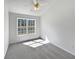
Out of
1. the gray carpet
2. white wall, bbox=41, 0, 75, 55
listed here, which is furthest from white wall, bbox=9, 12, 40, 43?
white wall, bbox=41, 0, 75, 55

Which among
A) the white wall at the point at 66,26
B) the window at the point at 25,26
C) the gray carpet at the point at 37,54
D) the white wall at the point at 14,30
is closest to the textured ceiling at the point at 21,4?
the white wall at the point at 14,30

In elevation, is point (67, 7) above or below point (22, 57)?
above

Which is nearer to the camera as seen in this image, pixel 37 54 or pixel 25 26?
pixel 37 54

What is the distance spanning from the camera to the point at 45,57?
3.08 m

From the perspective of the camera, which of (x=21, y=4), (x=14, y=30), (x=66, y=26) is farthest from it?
(x=14, y=30)

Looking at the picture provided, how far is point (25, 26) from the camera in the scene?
20.7 feet

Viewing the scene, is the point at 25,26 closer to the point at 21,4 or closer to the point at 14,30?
the point at 14,30

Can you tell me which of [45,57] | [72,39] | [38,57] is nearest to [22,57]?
[38,57]

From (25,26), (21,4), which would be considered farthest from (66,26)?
(25,26)

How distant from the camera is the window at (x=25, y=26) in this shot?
5.95 metres

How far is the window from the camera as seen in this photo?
234 inches

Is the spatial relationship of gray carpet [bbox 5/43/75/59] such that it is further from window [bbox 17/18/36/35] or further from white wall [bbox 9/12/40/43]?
window [bbox 17/18/36/35]
